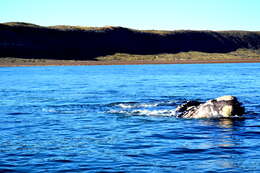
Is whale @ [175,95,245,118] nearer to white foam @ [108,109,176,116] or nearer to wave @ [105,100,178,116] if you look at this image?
white foam @ [108,109,176,116]

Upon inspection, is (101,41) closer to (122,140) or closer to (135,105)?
(135,105)

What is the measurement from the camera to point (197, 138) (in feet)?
48.4

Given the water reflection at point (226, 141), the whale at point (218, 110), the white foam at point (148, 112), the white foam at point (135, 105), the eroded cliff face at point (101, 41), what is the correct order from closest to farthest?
the water reflection at point (226, 141), the whale at point (218, 110), the white foam at point (148, 112), the white foam at point (135, 105), the eroded cliff face at point (101, 41)

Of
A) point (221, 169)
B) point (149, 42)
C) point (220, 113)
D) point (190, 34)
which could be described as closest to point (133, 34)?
point (149, 42)

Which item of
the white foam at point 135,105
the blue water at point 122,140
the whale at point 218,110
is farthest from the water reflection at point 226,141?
the white foam at point 135,105

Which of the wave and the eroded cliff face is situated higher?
the eroded cliff face

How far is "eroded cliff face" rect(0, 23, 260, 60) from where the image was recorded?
11662cm

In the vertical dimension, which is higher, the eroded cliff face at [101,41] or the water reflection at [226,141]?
the eroded cliff face at [101,41]

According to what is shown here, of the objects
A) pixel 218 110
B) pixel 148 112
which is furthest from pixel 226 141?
pixel 148 112

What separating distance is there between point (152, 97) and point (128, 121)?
10.9 m

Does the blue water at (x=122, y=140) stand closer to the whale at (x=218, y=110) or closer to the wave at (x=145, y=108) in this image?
the wave at (x=145, y=108)

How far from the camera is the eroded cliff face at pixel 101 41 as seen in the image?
4592 inches

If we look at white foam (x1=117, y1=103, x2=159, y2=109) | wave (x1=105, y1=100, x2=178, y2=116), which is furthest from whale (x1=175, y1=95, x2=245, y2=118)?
white foam (x1=117, y1=103, x2=159, y2=109)

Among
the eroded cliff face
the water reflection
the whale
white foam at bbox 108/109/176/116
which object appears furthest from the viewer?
the eroded cliff face
